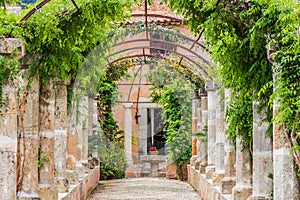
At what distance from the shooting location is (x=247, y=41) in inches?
265

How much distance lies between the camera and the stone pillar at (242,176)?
865 cm

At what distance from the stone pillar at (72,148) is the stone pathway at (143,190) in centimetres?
128

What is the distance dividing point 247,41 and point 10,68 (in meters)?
2.29

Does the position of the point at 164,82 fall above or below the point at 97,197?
above

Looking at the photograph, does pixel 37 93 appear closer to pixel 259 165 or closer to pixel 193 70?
pixel 259 165

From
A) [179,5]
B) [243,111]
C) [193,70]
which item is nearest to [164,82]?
[193,70]

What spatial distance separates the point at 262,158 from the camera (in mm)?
7469

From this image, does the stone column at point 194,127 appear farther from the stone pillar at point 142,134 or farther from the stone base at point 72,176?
the stone pillar at point 142,134

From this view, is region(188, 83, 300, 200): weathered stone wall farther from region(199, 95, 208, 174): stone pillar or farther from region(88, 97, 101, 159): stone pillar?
region(88, 97, 101, 159): stone pillar

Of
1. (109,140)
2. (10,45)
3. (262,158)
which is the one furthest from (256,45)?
(109,140)

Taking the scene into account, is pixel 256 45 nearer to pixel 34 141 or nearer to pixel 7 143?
pixel 7 143

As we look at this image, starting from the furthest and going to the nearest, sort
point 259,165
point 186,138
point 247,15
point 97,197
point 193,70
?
1. point 186,138
2. point 193,70
3. point 97,197
4. point 259,165
5. point 247,15

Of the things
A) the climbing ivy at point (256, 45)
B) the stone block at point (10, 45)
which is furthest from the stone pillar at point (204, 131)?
the stone block at point (10, 45)

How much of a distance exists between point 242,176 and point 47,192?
2.46m
